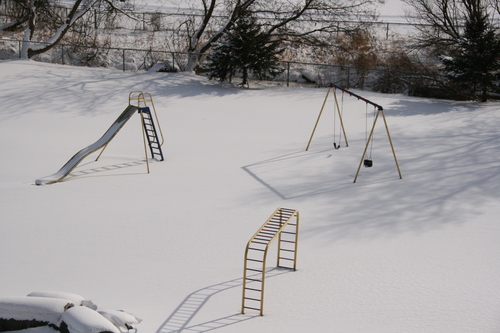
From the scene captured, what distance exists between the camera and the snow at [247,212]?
23.8 feet

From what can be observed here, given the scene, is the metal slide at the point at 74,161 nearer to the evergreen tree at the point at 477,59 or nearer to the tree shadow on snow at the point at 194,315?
the tree shadow on snow at the point at 194,315

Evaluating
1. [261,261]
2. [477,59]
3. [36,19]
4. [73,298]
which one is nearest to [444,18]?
[477,59]

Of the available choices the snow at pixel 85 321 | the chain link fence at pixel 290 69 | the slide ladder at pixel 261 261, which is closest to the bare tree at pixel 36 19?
the chain link fence at pixel 290 69

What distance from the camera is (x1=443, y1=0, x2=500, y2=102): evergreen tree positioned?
1955 cm

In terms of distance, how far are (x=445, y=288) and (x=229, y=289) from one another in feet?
8.98

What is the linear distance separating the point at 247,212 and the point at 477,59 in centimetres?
1242

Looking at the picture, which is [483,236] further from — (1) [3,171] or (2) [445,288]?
(1) [3,171]

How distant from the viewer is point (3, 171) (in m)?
12.5

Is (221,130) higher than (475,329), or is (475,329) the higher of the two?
(221,130)

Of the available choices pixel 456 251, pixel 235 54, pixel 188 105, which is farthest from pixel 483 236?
pixel 235 54

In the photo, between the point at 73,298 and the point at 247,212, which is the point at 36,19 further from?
the point at 73,298

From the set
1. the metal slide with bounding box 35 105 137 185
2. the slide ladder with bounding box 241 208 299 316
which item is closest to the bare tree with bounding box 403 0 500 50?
the metal slide with bounding box 35 105 137 185

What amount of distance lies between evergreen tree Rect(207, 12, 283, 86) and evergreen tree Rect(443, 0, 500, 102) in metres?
5.92

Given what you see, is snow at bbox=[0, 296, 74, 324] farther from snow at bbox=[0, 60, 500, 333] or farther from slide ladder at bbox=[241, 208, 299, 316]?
slide ladder at bbox=[241, 208, 299, 316]
